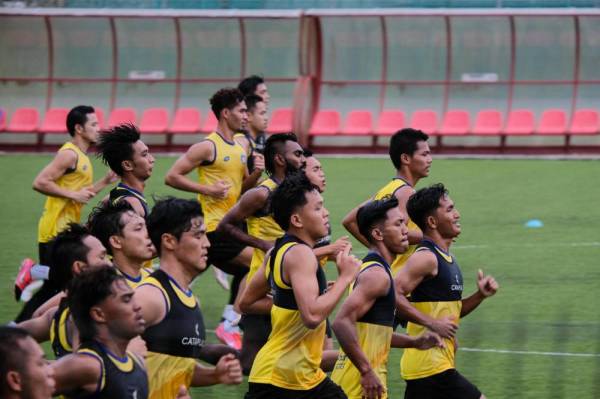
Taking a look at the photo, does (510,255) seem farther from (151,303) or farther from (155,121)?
(155,121)

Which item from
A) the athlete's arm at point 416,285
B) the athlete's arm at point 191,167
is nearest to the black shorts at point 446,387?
the athlete's arm at point 416,285

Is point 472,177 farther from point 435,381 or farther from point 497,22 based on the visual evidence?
point 435,381

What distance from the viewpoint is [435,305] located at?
26.3ft

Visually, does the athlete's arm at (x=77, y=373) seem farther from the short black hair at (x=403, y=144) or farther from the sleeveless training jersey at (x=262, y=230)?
the short black hair at (x=403, y=144)

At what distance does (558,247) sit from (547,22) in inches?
628

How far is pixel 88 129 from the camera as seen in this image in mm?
11891

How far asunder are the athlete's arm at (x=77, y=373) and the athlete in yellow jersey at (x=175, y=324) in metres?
0.83

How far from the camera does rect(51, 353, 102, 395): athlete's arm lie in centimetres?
541

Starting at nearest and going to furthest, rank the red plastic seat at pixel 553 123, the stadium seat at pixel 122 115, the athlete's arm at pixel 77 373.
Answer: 1. the athlete's arm at pixel 77 373
2. the red plastic seat at pixel 553 123
3. the stadium seat at pixel 122 115

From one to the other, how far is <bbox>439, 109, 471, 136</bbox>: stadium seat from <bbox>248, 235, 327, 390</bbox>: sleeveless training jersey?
21.5 metres

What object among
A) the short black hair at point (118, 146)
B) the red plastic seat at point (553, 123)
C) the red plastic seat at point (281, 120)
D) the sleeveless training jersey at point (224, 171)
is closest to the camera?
the short black hair at point (118, 146)

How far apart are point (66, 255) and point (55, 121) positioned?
23964mm

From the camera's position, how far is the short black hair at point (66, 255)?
6.68 m

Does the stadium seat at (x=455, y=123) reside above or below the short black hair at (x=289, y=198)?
below
